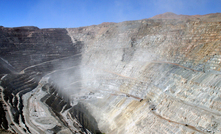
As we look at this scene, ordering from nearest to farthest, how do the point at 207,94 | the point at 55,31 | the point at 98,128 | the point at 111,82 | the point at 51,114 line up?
the point at 207,94, the point at 51,114, the point at 98,128, the point at 111,82, the point at 55,31

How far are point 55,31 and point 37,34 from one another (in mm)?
4719

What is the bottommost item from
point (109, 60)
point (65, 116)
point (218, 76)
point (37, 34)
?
point (65, 116)

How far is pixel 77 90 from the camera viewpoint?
29969 mm

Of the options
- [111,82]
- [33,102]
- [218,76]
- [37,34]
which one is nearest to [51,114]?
[33,102]

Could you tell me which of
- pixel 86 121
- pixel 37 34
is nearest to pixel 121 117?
pixel 86 121

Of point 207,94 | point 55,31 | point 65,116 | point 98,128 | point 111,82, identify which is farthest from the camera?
point 55,31

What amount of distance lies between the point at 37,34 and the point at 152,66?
30290mm

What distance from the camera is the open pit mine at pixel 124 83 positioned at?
545 inches

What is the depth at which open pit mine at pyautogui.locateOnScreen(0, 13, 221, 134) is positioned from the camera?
545 inches

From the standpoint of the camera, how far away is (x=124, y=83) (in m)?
23.5

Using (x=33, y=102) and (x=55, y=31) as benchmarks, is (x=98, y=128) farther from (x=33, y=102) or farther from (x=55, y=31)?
(x=55, y=31)

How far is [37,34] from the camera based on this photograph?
41250 millimetres

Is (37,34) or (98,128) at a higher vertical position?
(37,34)

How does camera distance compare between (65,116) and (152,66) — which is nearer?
(65,116)
